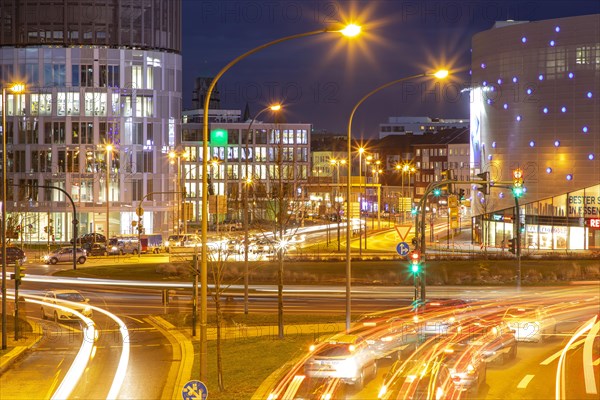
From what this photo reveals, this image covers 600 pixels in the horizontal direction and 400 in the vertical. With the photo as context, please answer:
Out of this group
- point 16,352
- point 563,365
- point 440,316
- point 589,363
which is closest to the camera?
point 563,365

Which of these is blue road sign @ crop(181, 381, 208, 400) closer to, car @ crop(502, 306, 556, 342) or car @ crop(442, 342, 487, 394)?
car @ crop(442, 342, 487, 394)

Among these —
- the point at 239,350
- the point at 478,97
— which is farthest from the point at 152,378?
the point at 478,97

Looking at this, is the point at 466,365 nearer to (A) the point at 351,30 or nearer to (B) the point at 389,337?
(B) the point at 389,337

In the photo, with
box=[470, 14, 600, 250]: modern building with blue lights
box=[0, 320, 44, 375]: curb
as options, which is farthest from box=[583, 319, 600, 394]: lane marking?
box=[470, 14, 600, 250]: modern building with blue lights

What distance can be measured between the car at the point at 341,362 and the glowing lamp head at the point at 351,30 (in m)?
8.37

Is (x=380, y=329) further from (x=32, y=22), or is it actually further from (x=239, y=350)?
(x=32, y=22)

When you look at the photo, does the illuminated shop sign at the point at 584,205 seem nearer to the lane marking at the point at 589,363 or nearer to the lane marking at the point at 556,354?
the lane marking at the point at 589,363

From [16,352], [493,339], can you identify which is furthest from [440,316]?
[16,352]

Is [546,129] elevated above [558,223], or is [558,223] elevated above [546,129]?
[546,129]

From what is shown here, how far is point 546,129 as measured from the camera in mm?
95375

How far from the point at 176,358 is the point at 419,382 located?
10213mm

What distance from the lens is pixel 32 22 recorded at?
3907 inches

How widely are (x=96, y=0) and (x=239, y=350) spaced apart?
77.9 metres

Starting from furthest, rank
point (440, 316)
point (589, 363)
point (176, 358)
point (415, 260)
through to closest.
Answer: point (415, 260) < point (440, 316) < point (176, 358) < point (589, 363)
